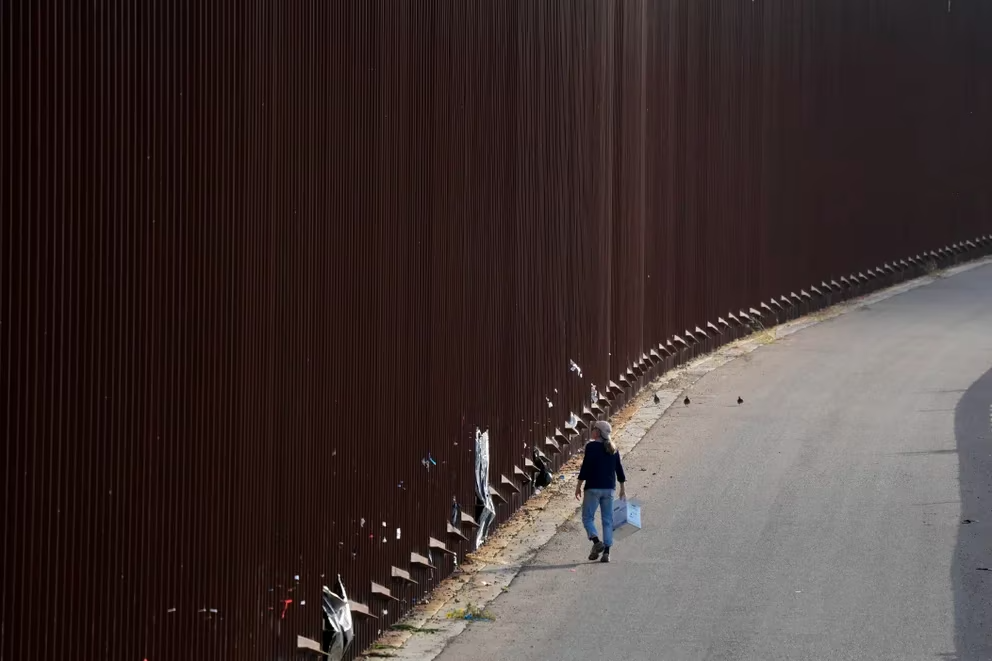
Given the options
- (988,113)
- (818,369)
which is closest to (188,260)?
(818,369)

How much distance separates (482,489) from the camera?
13750 millimetres

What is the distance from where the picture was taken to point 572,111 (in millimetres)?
17656

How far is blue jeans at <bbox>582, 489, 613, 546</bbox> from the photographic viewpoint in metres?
13.6

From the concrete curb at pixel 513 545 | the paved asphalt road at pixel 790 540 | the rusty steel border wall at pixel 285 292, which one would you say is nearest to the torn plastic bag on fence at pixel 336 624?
the rusty steel border wall at pixel 285 292

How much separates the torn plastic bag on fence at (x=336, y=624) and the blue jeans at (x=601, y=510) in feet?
13.2

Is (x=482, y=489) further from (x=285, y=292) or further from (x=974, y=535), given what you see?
(x=285, y=292)

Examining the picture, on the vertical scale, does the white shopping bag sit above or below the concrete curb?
above

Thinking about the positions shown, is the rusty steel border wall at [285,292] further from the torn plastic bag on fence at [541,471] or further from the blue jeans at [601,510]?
the blue jeans at [601,510]

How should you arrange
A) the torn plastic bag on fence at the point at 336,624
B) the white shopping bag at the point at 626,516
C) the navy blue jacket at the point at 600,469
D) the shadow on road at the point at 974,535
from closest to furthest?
the torn plastic bag on fence at the point at 336,624, the shadow on road at the point at 974,535, the white shopping bag at the point at 626,516, the navy blue jacket at the point at 600,469

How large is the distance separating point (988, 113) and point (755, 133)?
64.2ft

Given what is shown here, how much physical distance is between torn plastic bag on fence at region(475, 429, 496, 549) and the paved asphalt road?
1.92ft

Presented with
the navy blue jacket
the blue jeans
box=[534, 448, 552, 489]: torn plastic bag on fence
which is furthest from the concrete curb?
the navy blue jacket

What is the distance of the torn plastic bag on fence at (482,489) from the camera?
13.6 metres

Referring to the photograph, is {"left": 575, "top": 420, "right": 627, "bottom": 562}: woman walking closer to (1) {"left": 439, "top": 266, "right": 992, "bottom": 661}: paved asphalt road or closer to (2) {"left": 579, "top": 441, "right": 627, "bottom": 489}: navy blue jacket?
(2) {"left": 579, "top": 441, "right": 627, "bottom": 489}: navy blue jacket
